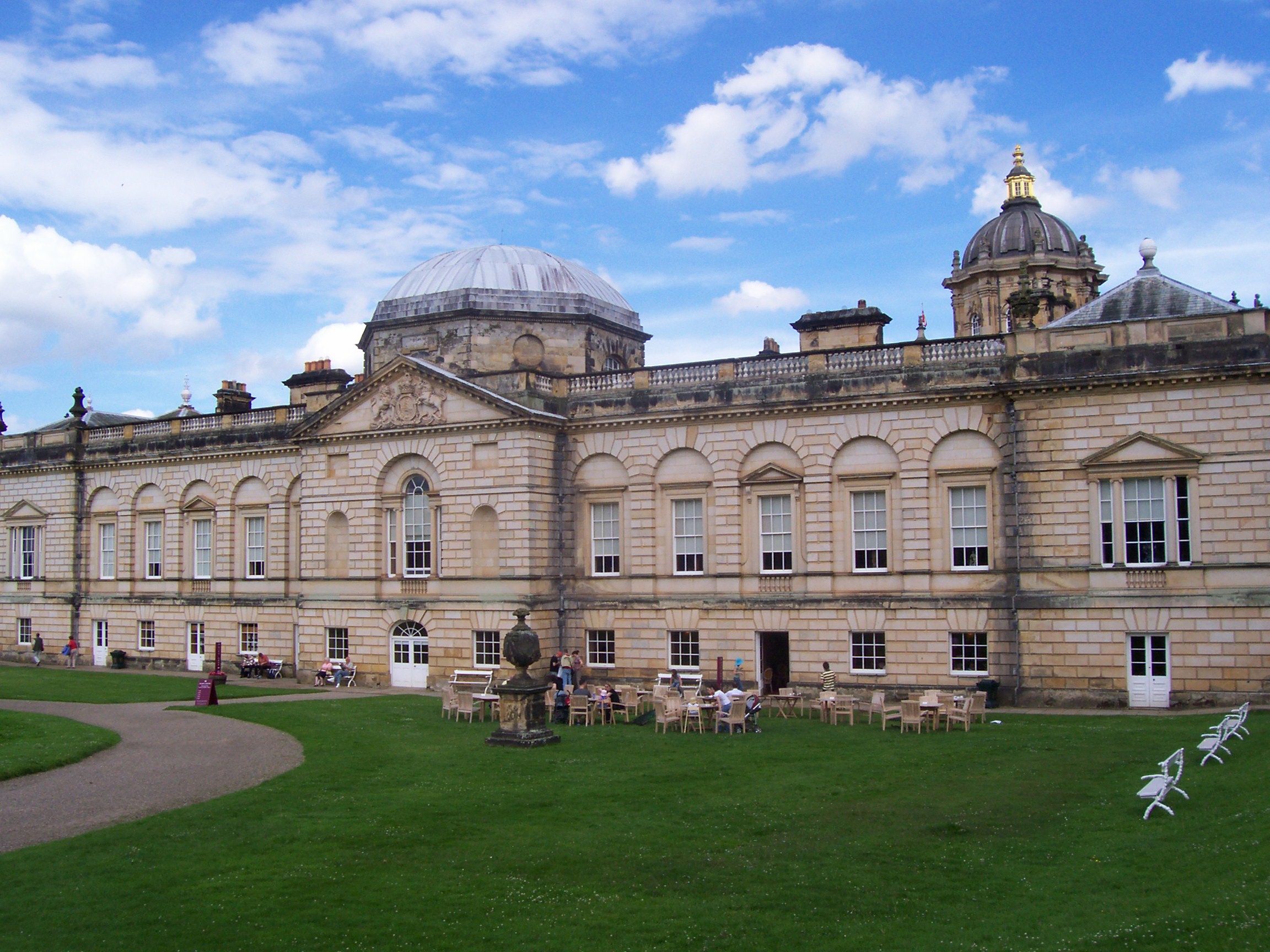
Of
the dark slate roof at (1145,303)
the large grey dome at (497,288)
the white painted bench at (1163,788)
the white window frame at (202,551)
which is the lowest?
the white painted bench at (1163,788)

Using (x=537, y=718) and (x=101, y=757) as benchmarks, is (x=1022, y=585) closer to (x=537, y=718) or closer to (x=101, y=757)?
(x=537, y=718)

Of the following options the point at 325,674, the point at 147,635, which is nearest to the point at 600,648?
the point at 325,674

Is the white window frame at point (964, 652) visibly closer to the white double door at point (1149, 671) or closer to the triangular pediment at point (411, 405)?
the white double door at point (1149, 671)

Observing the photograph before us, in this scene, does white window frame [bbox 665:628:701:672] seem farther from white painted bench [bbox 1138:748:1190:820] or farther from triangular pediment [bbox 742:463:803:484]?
white painted bench [bbox 1138:748:1190:820]

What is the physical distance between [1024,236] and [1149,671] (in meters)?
35.0

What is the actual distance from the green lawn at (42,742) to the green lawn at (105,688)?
5028mm

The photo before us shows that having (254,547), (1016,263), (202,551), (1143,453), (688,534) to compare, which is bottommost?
(202,551)

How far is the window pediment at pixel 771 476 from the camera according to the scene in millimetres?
31469

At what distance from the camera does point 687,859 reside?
13.7 meters

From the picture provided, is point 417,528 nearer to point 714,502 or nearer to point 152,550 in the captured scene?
point 714,502

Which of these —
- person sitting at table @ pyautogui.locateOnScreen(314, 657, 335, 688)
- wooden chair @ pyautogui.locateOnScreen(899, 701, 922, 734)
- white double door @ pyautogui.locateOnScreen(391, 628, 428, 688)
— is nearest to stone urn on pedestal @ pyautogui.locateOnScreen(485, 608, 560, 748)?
wooden chair @ pyautogui.locateOnScreen(899, 701, 922, 734)

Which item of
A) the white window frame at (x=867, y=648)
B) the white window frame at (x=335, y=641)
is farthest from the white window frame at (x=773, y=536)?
the white window frame at (x=335, y=641)

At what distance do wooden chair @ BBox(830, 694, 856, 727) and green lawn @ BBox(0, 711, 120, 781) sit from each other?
1539 centimetres

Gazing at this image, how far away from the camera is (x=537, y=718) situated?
22.7 m
